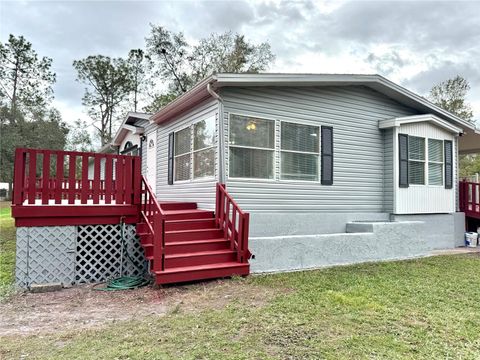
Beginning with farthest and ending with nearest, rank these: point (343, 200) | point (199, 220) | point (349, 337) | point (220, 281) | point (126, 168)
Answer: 1. point (343, 200)
2. point (199, 220)
3. point (126, 168)
4. point (220, 281)
5. point (349, 337)

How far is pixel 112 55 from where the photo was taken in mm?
26938

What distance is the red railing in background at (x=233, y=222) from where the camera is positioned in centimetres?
555

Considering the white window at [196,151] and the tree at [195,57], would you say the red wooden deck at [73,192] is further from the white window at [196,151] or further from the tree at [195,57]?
the tree at [195,57]

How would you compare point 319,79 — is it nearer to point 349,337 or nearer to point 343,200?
point 343,200

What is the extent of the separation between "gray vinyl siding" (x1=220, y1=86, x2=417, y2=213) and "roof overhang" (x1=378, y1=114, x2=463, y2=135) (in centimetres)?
24

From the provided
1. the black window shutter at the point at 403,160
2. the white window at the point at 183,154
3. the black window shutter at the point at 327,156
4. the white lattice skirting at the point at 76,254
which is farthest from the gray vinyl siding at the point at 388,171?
the white lattice skirting at the point at 76,254

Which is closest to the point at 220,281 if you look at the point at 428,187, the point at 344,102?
the point at 344,102

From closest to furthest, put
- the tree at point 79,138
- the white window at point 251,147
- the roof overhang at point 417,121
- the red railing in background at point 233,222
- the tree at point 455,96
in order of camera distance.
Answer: the red railing in background at point 233,222 → the white window at point 251,147 → the roof overhang at point 417,121 → the tree at point 455,96 → the tree at point 79,138

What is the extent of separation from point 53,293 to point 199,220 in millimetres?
2410

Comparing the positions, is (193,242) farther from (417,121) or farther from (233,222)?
(417,121)

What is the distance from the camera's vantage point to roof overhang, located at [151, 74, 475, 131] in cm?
636

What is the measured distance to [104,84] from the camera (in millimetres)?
26969

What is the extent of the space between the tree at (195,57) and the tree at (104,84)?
2.50 metres

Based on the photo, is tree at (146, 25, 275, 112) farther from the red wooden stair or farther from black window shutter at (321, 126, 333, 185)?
the red wooden stair
